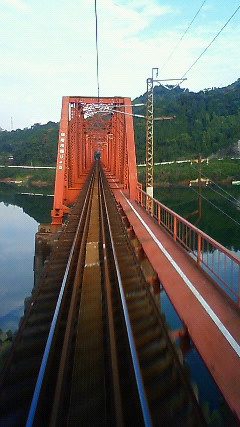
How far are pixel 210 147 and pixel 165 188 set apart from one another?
101ft

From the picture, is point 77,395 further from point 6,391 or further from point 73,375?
point 6,391

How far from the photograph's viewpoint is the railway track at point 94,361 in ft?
9.09

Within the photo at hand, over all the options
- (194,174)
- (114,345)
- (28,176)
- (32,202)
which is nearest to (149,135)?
(114,345)

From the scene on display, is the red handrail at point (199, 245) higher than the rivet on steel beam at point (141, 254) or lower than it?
higher

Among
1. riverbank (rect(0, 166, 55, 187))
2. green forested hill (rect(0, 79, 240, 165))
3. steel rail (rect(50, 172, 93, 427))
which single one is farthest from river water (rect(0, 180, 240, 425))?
green forested hill (rect(0, 79, 240, 165))

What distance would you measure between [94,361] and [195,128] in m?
89.1

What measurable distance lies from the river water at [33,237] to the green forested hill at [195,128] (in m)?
28.3

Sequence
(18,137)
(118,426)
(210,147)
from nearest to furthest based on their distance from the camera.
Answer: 1. (118,426)
2. (210,147)
3. (18,137)

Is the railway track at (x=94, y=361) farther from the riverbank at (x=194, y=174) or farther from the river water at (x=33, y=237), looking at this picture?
the riverbank at (x=194, y=174)

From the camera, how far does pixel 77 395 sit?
3006 millimetres

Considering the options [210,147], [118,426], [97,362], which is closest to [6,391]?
[97,362]

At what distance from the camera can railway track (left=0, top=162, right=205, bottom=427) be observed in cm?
277

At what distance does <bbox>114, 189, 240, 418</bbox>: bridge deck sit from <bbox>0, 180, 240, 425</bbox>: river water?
53 centimetres

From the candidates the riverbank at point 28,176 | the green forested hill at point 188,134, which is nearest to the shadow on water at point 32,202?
the riverbank at point 28,176
